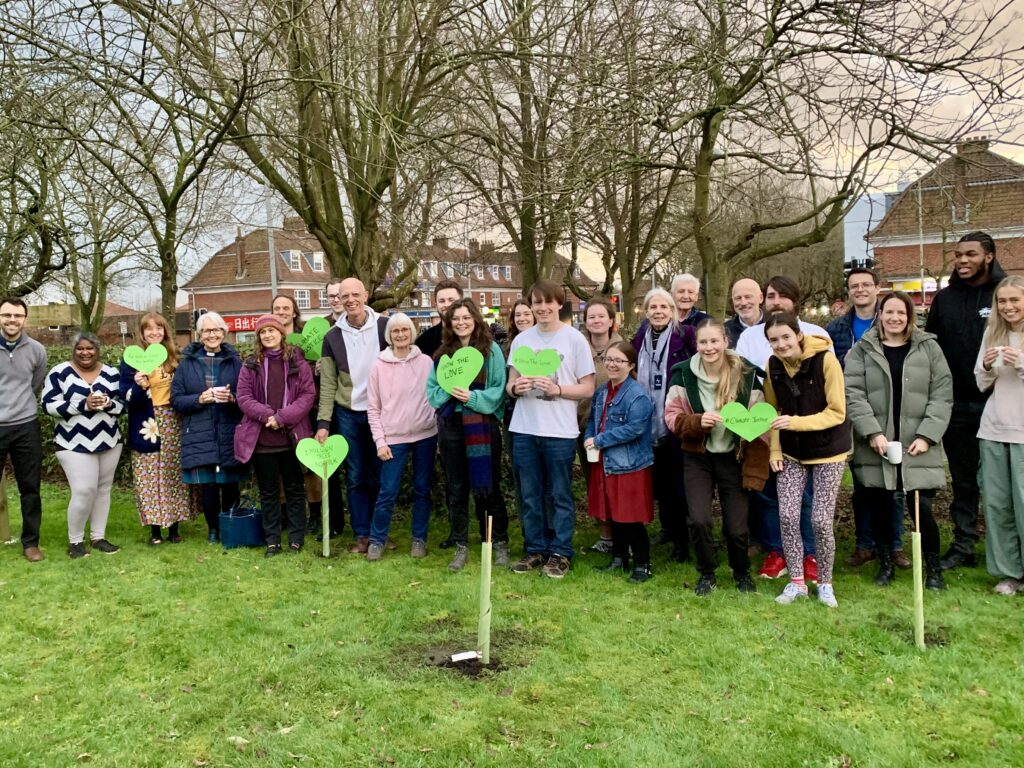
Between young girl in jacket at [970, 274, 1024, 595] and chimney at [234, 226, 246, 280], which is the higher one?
chimney at [234, 226, 246, 280]

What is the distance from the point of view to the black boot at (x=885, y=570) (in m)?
5.09

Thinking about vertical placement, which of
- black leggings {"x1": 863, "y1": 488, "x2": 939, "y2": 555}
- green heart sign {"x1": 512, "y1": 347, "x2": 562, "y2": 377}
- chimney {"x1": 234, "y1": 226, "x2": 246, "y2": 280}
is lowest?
black leggings {"x1": 863, "y1": 488, "x2": 939, "y2": 555}

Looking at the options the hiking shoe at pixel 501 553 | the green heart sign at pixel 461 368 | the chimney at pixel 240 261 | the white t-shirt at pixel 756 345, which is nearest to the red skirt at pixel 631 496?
the hiking shoe at pixel 501 553

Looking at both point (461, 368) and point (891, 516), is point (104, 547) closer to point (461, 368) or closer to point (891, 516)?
point (461, 368)

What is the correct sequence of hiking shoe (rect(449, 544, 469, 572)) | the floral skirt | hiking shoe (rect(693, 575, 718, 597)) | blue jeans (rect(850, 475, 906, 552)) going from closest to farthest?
hiking shoe (rect(693, 575, 718, 597)) < blue jeans (rect(850, 475, 906, 552)) < hiking shoe (rect(449, 544, 469, 572)) < the floral skirt

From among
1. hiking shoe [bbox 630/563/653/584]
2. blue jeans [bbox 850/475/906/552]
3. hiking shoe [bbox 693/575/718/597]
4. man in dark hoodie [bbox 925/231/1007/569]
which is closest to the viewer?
hiking shoe [bbox 693/575/718/597]

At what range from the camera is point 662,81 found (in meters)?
7.16

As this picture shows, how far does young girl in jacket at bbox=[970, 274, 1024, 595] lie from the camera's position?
4.70m

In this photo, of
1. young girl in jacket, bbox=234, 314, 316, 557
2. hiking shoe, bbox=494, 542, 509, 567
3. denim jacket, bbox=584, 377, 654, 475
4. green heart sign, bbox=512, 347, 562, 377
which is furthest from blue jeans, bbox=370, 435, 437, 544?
denim jacket, bbox=584, 377, 654, 475

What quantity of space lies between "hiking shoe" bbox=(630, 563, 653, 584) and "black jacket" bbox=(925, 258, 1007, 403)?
2.51 metres

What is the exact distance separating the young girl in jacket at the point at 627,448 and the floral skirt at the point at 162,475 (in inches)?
144

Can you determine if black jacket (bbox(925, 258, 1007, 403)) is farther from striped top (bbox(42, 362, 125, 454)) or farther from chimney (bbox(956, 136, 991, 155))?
striped top (bbox(42, 362, 125, 454))

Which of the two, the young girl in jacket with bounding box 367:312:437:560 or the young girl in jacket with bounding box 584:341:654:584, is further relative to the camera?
the young girl in jacket with bounding box 367:312:437:560

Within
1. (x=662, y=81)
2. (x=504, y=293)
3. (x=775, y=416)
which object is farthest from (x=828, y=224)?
(x=504, y=293)
